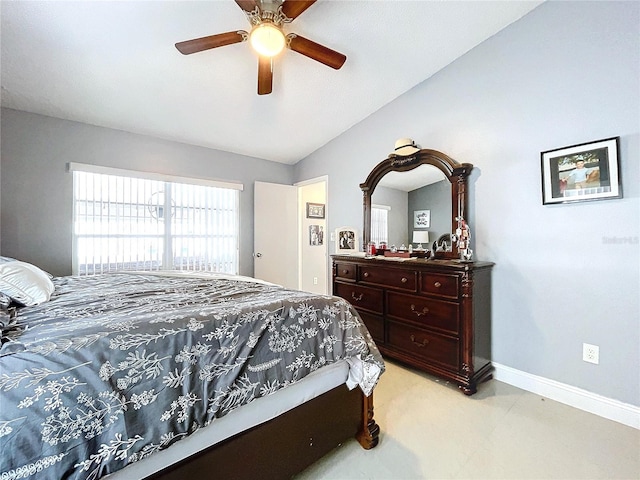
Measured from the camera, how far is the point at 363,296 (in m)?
2.95

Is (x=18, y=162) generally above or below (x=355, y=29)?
Answer: below

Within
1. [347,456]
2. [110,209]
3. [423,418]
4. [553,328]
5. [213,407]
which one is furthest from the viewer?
[110,209]

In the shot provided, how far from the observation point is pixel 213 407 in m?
1.02

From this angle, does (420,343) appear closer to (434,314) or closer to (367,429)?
(434,314)

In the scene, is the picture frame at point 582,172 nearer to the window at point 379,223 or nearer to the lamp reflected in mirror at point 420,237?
the lamp reflected in mirror at point 420,237

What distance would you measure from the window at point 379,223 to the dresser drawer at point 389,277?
1.69 feet

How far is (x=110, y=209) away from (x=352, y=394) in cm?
325

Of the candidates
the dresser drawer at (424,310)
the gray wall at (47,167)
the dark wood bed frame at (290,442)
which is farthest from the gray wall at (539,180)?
the gray wall at (47,167)

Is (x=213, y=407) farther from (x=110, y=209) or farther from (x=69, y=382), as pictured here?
(x=110, y=209)

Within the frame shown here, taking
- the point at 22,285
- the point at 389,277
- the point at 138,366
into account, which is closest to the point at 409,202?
the point at 389,277

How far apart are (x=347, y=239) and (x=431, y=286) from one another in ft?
4.86

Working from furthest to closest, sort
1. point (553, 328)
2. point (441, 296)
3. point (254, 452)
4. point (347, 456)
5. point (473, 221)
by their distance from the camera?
point (473, 221) < point (441, 296) < point (553, 328) < point (347, 456) < point (254, 452)

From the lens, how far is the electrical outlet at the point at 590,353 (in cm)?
199

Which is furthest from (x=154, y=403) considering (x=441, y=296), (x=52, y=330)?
(x=441, y=296)
